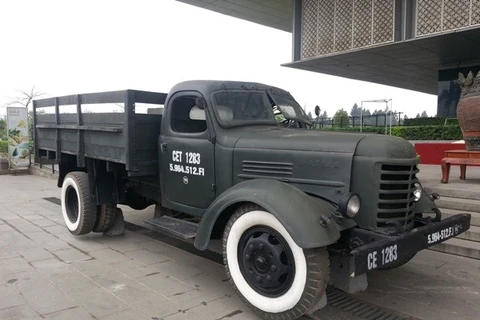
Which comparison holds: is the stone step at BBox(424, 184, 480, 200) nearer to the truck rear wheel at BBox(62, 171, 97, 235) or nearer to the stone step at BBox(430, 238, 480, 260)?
the stone step at BBox(430, 238, 480, 260)

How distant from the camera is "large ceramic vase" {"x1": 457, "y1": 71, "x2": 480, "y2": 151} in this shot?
20.7 ft

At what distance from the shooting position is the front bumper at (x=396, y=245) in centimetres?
257

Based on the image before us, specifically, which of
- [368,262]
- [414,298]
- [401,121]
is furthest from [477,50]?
[368,262]

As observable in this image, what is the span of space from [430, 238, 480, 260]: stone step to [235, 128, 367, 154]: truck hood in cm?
239

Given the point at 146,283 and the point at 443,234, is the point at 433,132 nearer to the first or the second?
the point at 443,234

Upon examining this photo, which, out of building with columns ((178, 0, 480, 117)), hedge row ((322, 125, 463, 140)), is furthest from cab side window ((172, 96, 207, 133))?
building with columns ((178, 0, 480, 117))

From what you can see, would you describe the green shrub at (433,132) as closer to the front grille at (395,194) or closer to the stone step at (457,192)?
the stone step at (457,192)

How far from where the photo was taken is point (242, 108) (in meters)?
4.05

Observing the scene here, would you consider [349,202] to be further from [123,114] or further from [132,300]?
[123,114]

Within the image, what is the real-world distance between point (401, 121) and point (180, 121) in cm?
1644

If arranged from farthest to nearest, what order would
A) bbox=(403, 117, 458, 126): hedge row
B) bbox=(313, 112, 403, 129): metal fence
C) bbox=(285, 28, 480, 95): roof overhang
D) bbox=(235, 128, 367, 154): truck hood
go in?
bbox=(313, 112, 403, 129): metal fence → bbox=(403, 117, 458, 126): hedge row → bbox=(285, 28, 480, 95): roof overhang → bbox=(235, 128, 367, 154): truck hood

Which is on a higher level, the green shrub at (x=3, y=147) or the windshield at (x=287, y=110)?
the windshield at (x=287, y=110)

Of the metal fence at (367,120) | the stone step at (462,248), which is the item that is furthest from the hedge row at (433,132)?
the stone step at (462,248)

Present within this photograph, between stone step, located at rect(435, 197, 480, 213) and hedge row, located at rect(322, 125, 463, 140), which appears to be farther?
hedge row, located at rect(322, 125, 463, 140)
